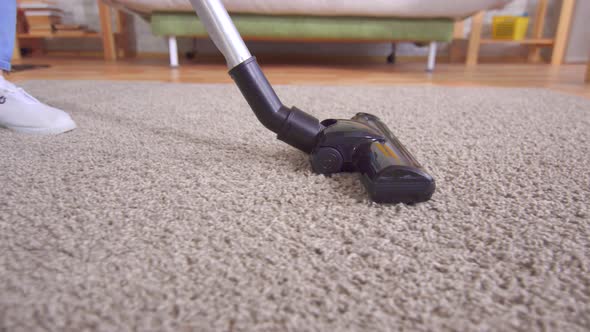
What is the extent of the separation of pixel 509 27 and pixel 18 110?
318 cm

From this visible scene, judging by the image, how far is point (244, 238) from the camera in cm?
34

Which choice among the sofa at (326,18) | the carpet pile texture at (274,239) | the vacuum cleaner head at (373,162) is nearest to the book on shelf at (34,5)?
the sofa at (326,18)

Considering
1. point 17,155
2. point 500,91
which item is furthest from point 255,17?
point 17,155

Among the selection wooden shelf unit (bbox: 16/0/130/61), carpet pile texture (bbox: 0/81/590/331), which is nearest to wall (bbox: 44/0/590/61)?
wooden shelf unit (bbox: 16/0/130/61)

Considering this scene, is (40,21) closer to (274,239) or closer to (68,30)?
(68,30)

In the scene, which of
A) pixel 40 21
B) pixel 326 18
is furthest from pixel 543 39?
pixel 40 21

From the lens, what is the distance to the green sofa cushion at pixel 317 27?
77.2 inches

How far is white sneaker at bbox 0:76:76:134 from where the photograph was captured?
0.69 m

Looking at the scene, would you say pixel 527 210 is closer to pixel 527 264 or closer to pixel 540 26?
pixel 527 264

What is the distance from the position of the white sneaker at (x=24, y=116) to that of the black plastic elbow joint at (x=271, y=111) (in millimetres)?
418

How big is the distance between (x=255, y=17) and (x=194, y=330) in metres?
1.97

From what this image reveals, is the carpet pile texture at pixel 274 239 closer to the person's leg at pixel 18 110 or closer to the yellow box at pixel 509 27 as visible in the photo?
the person's leg at pixel 18 110

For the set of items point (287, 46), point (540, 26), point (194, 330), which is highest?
point (540, 26)

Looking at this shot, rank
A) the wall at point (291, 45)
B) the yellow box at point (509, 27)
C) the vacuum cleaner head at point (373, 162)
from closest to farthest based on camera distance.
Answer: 1. the vacuum cleaner head at point (373, 162)
2. the yellow box at point (509, 27)
3. the wall at point (291, 45)
